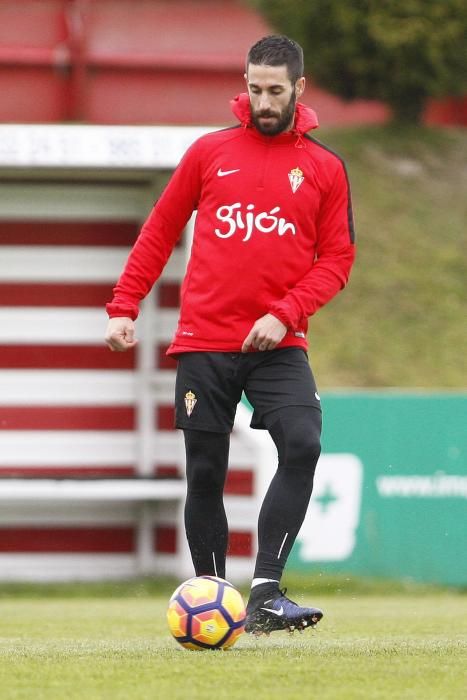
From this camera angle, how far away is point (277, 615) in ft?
17.9

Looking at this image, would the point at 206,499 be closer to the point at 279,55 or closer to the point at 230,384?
the point at 230,384

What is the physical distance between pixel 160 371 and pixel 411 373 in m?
7.83

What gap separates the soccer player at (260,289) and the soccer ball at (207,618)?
0.22m

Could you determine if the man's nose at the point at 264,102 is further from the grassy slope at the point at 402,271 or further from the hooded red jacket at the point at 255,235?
the grassy slope at the point at 402,271

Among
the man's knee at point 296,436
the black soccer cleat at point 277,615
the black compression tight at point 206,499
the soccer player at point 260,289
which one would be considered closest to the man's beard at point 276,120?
the soccer player at point 260,289

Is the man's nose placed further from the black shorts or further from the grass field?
the grass field

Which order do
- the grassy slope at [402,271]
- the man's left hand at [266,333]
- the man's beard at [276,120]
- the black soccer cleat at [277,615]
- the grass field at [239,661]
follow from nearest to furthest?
the grass field at [239,661], the black soccer cleat at [277,615], the man's left hand at [266,333], the man's beard at [276,120], the grassy slope at [402,271]

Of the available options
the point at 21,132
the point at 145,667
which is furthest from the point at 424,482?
the point at 145,667

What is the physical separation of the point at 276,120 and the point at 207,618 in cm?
170

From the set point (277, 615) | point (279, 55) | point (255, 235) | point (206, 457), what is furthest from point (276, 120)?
point (277, 615)

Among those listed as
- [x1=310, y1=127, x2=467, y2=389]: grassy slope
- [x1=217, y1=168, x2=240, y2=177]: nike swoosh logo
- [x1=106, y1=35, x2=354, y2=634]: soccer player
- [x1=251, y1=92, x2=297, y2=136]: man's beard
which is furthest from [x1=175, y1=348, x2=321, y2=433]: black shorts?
[x1=310, y1=127, x2=467, y2=389]: grassy slope

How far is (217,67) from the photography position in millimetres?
24875

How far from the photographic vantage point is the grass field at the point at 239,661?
4.45 m

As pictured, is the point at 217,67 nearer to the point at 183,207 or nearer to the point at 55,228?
the point at 55,228
